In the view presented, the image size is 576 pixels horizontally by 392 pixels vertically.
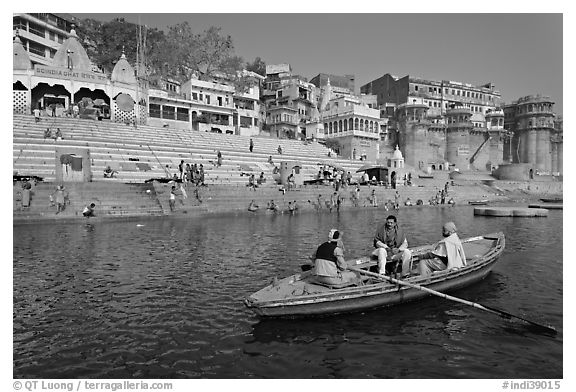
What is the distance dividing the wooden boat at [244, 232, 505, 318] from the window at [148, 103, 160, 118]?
4132 cm

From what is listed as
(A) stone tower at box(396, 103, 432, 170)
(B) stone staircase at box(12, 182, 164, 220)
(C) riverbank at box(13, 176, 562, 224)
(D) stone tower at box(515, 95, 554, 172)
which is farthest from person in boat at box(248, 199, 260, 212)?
(D) stone tower at box(515, 95, 554, 172)

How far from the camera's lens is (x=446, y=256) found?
9211mm

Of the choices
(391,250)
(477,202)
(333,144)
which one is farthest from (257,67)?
(391,250)

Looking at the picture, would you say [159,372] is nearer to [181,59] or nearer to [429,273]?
[429,273]

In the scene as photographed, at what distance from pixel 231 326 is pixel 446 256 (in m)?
5.41

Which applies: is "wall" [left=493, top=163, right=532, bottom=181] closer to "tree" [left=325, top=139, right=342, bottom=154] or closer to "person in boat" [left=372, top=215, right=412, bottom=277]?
"tree" [left=325, top=139, right=342, bottom=154]

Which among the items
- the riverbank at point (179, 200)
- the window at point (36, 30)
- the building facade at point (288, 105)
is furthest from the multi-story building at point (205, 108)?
the riverbank at point (179, 200)

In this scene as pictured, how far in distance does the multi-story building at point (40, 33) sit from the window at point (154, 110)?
14917 millimetres

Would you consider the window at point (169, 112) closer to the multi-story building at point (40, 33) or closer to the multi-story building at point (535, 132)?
the multi-story building at point (40, 33)

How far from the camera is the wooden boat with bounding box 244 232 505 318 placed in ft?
23.4

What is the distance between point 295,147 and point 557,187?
40764 mm

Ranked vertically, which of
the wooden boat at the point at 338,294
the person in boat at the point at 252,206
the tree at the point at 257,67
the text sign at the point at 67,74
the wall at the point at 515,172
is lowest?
the wooden boat at the point at 338,294

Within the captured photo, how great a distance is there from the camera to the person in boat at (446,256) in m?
8.95
